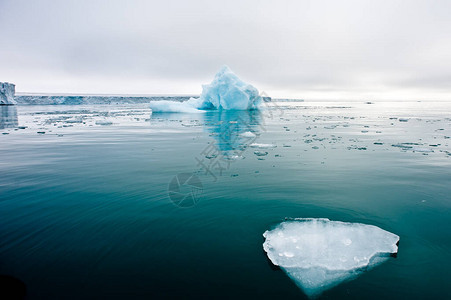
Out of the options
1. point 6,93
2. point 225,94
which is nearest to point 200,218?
point 225,94

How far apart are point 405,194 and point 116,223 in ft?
17.7

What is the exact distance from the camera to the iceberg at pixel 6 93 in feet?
183

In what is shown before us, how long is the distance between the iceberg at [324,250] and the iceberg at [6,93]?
7314cm

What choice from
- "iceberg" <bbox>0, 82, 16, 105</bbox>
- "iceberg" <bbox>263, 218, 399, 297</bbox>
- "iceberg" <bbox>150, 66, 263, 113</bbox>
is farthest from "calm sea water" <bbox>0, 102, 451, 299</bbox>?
"iceberg" <bbox>0, 82, 16, 105</bbox>

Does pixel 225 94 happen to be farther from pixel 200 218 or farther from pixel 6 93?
pixel 6 93

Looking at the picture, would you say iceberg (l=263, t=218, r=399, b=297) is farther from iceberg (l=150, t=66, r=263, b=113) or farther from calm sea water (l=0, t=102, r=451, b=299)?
iceberg (l=150, t=66, r=263, b=113)

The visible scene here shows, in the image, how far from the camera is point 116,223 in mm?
3848

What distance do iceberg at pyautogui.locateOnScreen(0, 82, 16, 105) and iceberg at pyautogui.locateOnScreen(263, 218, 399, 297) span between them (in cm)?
7314

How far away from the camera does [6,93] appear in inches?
2264

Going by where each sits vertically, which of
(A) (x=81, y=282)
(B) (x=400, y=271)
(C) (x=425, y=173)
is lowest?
(A) (x=81, y=282)

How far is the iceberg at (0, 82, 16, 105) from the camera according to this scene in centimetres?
5563

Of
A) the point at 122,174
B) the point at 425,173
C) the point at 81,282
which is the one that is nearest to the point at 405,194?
the point at 425,173

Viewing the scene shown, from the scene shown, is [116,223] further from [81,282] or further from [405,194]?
[405,194]

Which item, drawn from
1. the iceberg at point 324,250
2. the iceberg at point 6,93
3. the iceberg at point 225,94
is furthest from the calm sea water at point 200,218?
the iceberg at point 6,93
